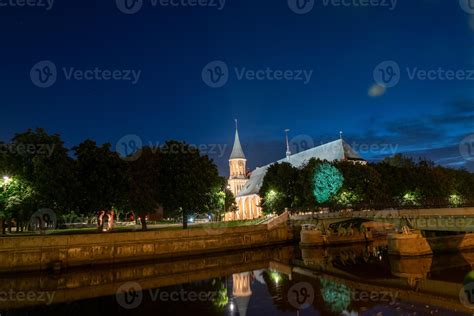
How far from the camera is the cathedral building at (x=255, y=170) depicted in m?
97.4

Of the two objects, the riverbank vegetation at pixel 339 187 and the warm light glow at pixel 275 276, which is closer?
the warm light glow at pixel 275 276

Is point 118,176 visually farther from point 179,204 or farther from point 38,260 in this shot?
point 38,260

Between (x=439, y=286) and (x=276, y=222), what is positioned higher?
(x=276, y=222)

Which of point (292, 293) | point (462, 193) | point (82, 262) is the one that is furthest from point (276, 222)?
point (462, 193)

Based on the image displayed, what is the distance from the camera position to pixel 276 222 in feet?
211

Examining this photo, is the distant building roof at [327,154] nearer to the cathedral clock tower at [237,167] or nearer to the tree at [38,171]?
the cathedral clock tower at [237,167]

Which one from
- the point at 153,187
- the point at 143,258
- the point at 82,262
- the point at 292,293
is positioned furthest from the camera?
the point at 153,187

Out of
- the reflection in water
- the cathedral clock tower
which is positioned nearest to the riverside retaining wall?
the reflection in water

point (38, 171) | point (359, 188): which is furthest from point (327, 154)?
point (38, 171)

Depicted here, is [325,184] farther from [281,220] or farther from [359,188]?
[281,220]

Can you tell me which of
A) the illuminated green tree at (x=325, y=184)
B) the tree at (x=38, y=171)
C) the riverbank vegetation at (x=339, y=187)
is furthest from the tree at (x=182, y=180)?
the illuminated green tree at (x=325, y=184)

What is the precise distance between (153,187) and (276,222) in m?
21.8

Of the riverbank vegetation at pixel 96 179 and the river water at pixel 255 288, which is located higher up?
the riverbank vegetation at pixel 96 179

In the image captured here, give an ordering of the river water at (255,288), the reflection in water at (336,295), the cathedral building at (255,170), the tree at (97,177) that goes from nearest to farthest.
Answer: the reflection in water at (336,295) → the river water at (255,288) → the tree at (97,177) → the cathedral building at (255,170)
